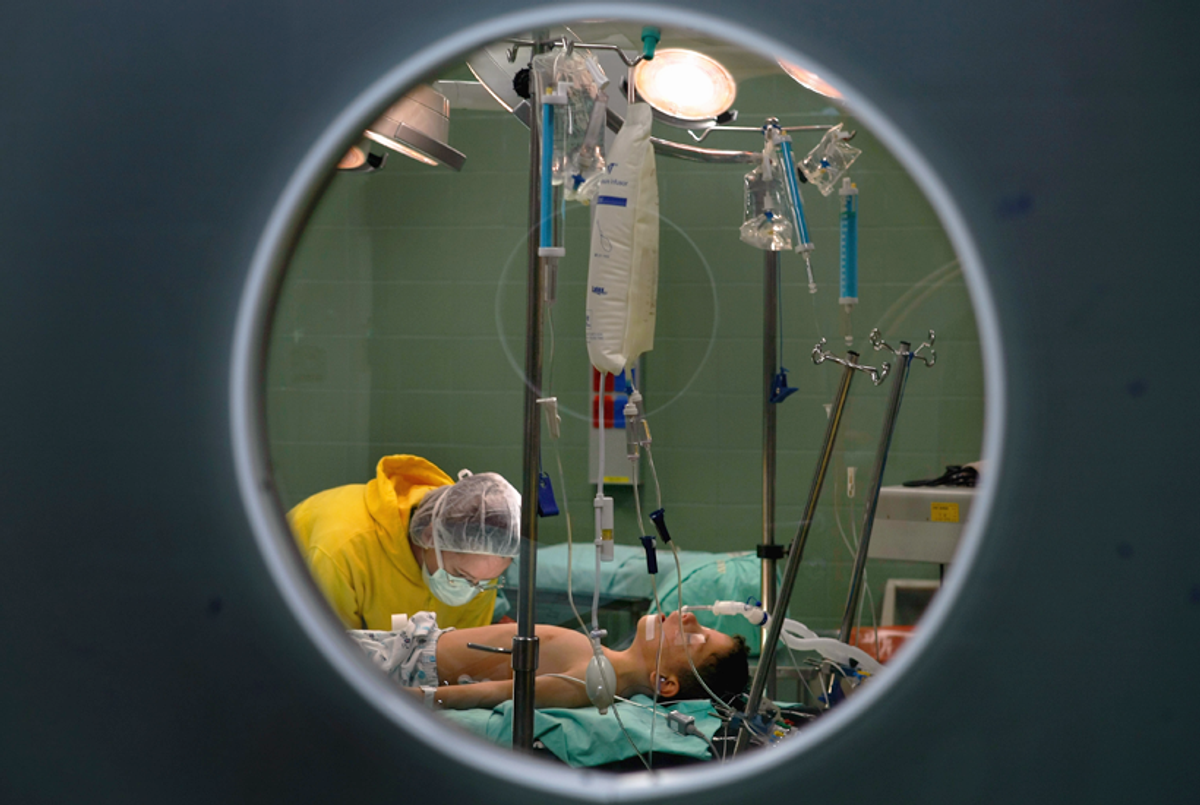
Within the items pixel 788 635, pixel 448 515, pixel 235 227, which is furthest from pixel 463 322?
pixel 235 227

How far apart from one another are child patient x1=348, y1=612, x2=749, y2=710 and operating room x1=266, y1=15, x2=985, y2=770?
0.24 ft

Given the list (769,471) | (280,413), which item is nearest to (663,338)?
(769,471)

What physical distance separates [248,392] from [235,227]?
0.43 ft

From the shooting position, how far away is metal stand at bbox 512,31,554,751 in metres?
1.01

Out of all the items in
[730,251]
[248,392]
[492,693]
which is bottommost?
[492,693]

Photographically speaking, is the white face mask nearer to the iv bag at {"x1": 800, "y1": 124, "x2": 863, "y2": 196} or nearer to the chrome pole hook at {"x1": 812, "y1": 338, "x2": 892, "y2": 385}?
the chrome pole hook at {"x1": 812, "y1": 338, "x2": 892, "y2": 385}

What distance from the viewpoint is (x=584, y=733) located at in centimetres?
151

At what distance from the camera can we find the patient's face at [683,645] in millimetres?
1889

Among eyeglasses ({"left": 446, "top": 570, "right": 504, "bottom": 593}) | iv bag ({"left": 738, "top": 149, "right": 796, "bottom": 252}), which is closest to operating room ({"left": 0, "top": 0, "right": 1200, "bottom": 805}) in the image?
iv bag ({"left": 738, "top": 149, "right": 796, "bottom": 252})

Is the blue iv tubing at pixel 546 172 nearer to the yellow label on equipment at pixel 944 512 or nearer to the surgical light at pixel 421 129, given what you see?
the surgical light at pixel 421 129

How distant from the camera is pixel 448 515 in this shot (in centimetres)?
171

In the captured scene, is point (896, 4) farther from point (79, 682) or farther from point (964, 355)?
point (964, 355)

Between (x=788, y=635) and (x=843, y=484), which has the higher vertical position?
(x=843, y=484)

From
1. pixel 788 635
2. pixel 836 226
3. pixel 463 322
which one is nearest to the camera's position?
pixel 788 635
